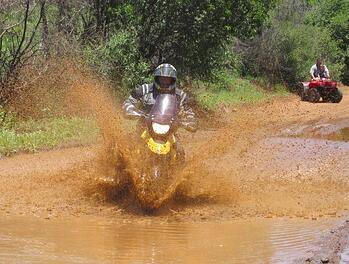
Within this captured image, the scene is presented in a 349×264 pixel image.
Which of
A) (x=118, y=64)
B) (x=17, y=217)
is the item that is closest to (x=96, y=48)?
(x=118, y=64)

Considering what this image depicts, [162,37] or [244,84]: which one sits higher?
[162,37]

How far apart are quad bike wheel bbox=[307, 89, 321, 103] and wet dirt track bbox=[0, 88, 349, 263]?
10.9 metres

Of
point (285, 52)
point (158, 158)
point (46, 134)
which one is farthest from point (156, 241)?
point (285, 52)

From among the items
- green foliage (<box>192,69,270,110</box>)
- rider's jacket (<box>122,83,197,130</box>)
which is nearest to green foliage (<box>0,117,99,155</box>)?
rider's jacket (<box>122,83,197,130</box>)

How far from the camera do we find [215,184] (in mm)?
9797

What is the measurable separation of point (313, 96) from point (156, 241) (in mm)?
19513

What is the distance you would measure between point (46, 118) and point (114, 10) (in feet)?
14.0

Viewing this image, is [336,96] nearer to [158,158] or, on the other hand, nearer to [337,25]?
[337,25]

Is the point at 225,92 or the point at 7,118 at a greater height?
the point at 7,118

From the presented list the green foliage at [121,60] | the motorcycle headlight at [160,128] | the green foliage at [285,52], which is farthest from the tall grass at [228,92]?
the motorcycle headlight at [160,128]

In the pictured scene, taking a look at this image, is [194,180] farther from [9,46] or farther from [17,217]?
[9,46]

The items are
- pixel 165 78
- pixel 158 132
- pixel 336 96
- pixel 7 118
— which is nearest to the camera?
pixel 158 132

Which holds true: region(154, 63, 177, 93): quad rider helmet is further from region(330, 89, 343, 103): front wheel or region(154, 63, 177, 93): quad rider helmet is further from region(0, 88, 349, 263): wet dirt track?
region(330, 89, 343, 103): front wheel

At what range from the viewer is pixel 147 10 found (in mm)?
20328
